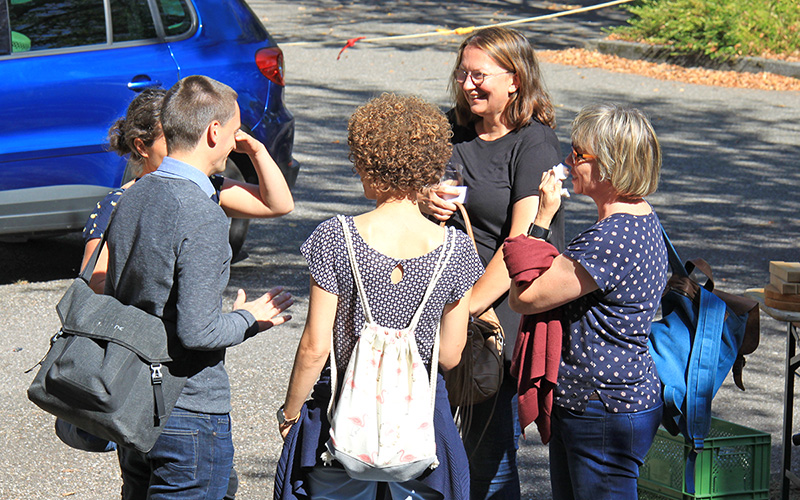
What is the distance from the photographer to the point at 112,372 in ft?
7.81

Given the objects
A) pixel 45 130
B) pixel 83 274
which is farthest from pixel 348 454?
pixel 45 130

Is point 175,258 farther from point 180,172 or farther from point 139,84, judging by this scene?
point 139,84

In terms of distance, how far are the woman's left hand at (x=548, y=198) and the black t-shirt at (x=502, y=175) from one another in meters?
0.21

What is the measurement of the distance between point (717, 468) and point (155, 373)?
2.14m

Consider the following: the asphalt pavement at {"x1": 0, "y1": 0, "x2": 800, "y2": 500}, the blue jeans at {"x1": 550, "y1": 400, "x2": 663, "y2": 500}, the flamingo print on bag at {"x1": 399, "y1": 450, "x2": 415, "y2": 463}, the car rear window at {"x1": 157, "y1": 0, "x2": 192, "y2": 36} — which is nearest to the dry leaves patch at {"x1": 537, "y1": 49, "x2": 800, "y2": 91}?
the asphalt pavement at {"x1": 0, "y1": 0, "x2": 800, "y2": 500}

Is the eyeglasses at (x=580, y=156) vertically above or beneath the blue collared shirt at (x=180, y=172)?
above

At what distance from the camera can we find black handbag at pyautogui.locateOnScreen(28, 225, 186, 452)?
239 centimetres

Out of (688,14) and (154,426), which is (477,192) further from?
(688,14)

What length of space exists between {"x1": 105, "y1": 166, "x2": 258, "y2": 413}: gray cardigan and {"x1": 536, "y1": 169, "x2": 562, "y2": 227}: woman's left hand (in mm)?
975

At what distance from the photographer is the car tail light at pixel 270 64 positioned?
631cm

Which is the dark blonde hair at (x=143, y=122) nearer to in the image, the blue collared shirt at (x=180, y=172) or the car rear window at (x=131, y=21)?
the blue collared shirt at (x=180, y=172)

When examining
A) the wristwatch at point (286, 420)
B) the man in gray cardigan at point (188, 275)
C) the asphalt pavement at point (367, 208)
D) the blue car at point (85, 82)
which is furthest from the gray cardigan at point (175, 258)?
the blue car at point (85, 82)

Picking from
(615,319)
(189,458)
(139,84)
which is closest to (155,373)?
(189,458)

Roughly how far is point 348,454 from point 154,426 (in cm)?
52
